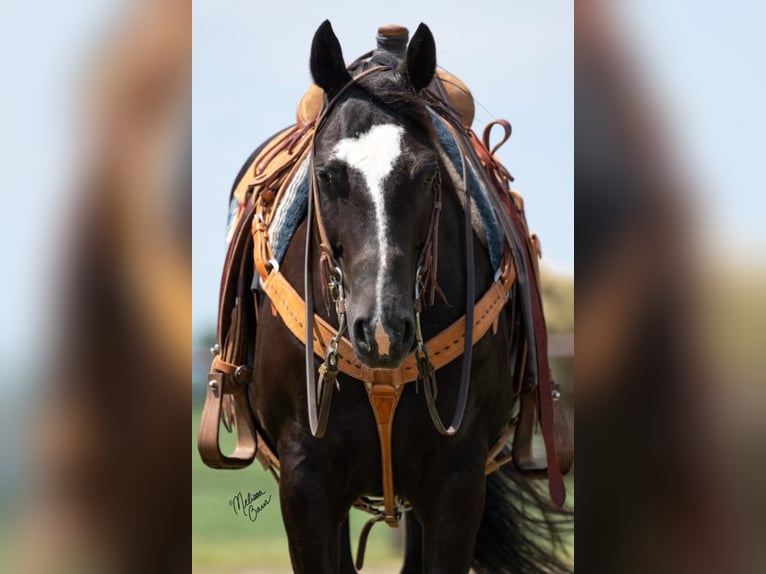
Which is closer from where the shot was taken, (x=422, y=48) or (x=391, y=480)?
(x=422, y=48)

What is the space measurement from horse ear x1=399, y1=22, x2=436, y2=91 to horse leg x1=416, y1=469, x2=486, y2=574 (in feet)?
4.76

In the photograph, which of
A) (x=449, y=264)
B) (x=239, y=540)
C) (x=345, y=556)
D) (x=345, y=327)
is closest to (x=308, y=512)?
(x=345, y=327)

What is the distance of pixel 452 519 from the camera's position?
3.91 metres

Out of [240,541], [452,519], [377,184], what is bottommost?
[240,541]

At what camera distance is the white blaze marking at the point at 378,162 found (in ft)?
10.3

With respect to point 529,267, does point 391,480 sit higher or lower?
lower

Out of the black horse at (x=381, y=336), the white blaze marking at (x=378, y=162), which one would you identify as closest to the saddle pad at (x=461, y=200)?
the black horse at (x=381, y=336)

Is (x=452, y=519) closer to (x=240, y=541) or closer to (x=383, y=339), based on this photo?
(x=383, y=339)

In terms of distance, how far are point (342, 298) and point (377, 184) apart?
0.40 metres

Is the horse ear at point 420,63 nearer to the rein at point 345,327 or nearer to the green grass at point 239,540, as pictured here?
the rein at point 345,327
